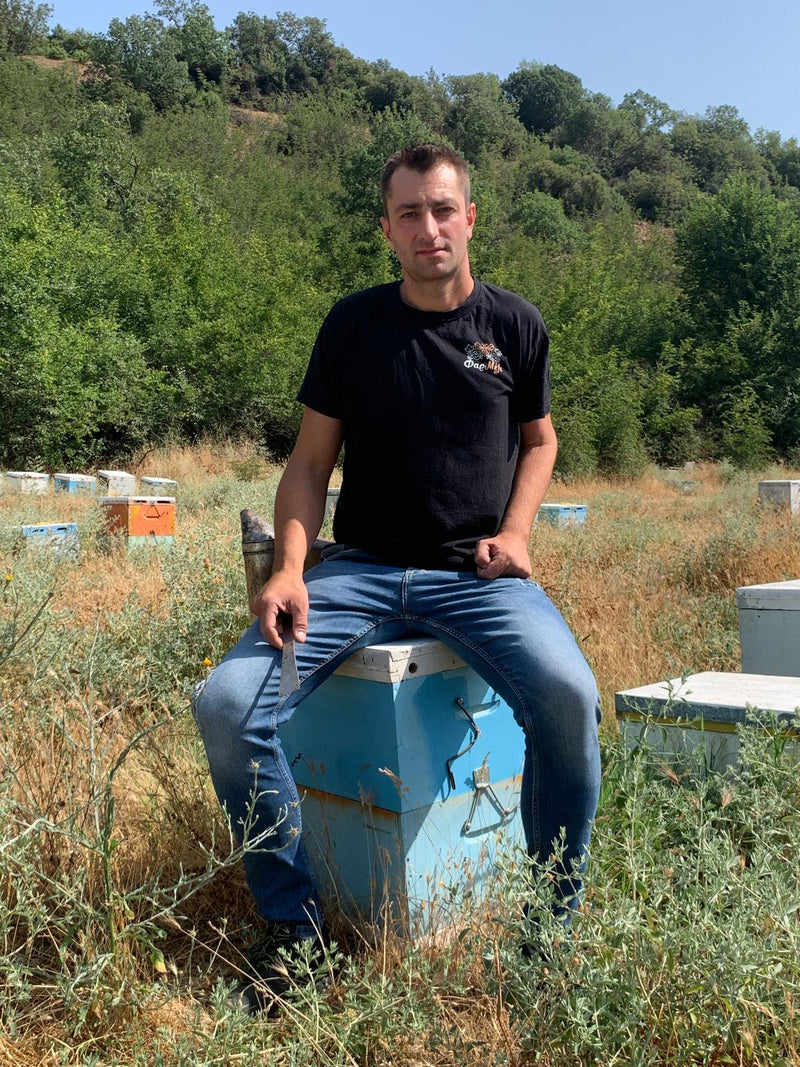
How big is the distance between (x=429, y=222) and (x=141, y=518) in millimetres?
5573

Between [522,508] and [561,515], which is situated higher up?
[522,508]

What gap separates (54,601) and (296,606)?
305 centimetres

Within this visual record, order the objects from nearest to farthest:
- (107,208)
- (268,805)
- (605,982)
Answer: (605,982)
(268,805)
(107,208)

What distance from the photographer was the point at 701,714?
114 inches

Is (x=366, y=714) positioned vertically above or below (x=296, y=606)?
below

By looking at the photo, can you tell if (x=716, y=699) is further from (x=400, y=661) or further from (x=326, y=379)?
(x=326, y=379)

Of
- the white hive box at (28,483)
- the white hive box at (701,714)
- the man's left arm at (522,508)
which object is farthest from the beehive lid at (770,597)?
the white hive box at (28,483)

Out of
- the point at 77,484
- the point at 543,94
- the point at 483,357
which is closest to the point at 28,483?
the point at 77,484

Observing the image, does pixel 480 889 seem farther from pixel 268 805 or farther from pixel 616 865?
pixel 268 805

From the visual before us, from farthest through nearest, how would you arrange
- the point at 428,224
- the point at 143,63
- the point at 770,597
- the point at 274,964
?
the point at 143,63
the point at 770,597
the point at 428,224
the point at 274,964

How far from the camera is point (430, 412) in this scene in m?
2.69

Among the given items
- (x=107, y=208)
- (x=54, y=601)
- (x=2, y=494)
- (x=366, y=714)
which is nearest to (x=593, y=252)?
(x=107, y=208)

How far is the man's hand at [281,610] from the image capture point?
7.72ft

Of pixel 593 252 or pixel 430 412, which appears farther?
pixel 593 252
